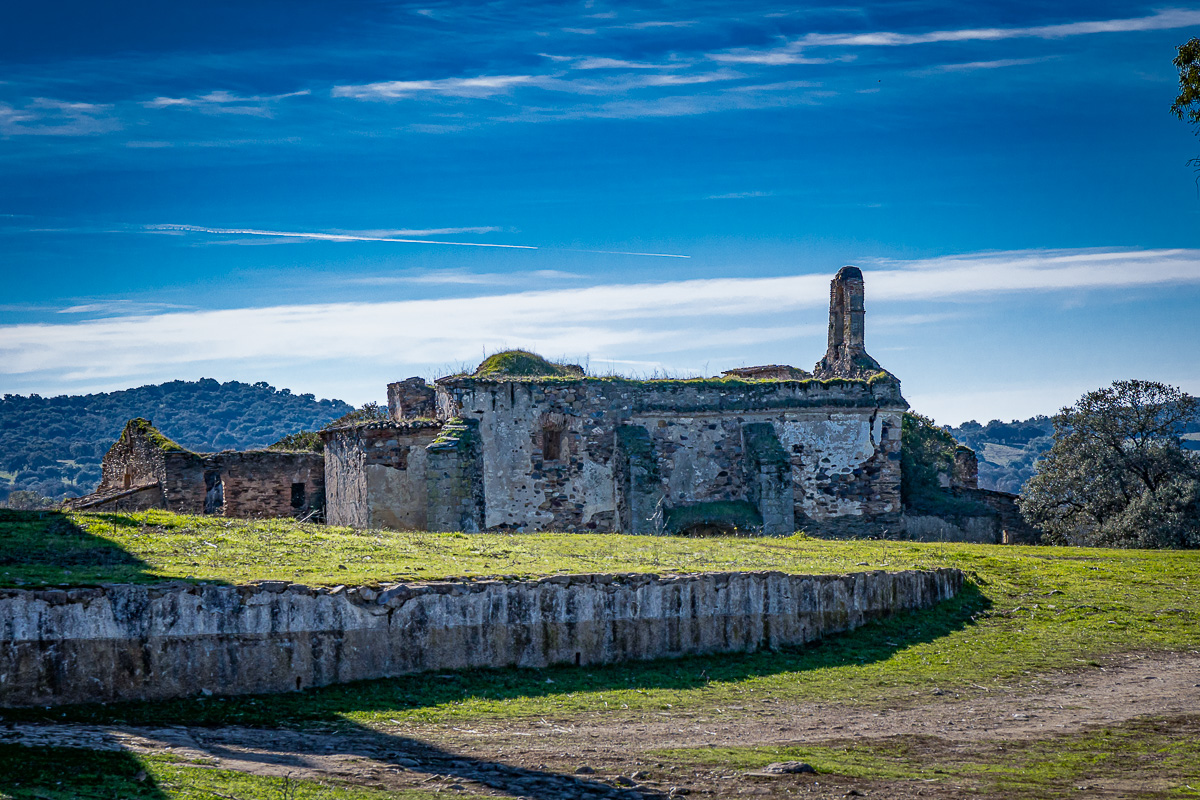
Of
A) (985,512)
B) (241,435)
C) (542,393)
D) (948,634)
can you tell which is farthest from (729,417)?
(241,435)

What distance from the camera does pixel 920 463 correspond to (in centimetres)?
2905

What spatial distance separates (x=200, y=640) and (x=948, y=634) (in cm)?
864

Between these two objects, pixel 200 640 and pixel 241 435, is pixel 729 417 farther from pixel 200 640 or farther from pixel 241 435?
pixel 241 435

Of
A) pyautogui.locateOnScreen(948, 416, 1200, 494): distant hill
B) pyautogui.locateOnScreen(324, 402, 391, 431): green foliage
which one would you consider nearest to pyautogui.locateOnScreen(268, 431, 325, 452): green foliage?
pyautogui.locateOnScreen(324, 402, 391, 431): green foliage

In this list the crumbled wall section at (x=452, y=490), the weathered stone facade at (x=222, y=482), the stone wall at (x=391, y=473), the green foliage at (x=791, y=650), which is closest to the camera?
the green foliage at (x=791, y=650)

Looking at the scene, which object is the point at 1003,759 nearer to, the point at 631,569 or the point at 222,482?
the point at 631,569

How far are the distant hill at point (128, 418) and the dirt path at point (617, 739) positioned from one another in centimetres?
6972

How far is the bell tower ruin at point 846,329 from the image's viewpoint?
1569 inches

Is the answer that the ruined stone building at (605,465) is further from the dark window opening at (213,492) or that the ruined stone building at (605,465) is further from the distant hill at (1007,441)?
the distant hill at (1007,441)

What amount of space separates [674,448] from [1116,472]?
9894 mm

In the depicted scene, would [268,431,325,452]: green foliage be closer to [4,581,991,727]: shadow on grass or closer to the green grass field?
the green grass field

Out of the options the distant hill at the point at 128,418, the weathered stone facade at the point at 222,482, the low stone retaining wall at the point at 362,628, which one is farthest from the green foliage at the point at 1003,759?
the distant hill at the point at 128,418

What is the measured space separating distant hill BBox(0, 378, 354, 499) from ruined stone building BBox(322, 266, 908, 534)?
178 feet

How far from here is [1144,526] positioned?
74.5 ft
